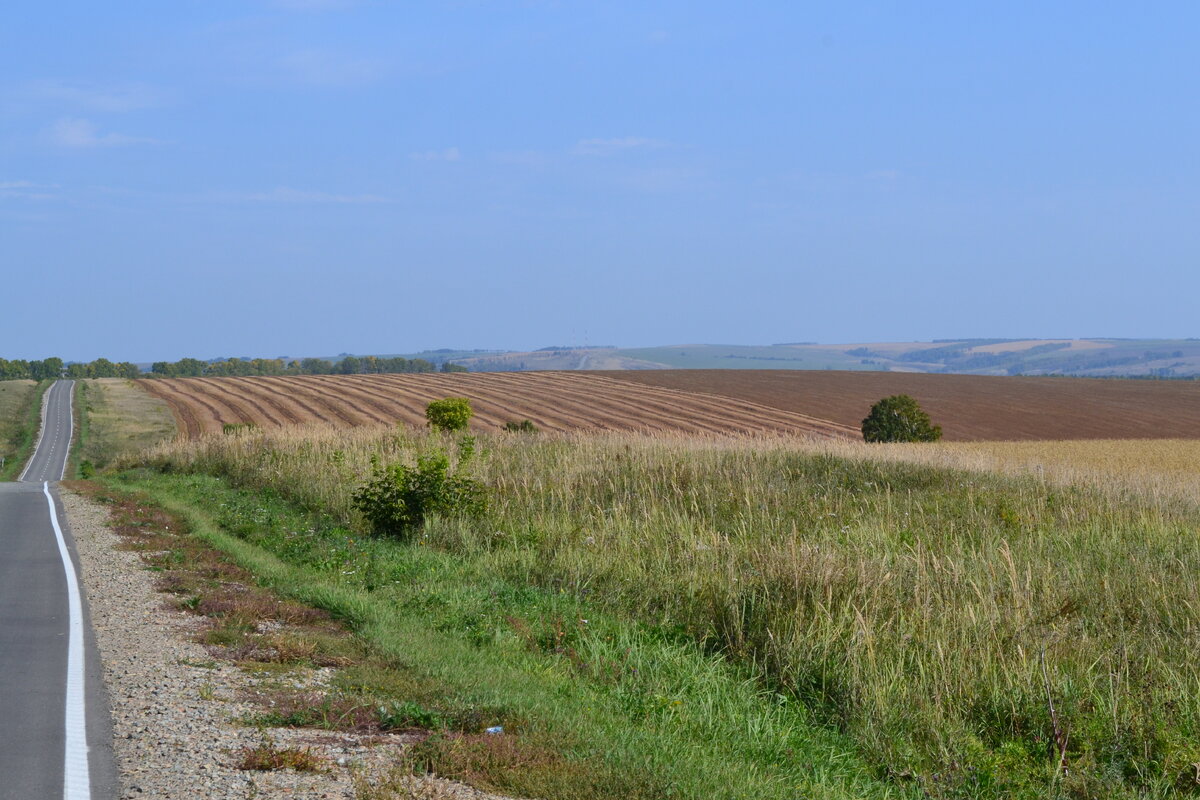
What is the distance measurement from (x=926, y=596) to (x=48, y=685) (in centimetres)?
688

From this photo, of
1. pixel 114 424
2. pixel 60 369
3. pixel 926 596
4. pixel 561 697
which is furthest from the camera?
pixel 60 369

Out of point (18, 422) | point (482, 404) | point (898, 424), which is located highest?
point (898, 424)

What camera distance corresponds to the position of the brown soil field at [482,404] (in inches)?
2349

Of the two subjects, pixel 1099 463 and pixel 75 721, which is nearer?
pixel 75 721

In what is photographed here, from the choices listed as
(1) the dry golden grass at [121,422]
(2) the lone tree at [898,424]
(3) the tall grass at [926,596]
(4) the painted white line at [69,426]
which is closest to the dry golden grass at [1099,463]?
(3) the tall grass at [926,596]

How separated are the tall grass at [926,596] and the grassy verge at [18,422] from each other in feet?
175

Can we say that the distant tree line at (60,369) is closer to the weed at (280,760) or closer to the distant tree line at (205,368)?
the distant tree line at (205,368)

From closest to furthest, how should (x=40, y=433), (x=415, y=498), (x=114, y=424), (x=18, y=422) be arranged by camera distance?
1. (x=415, y=498)
2. (x=114, y=424)
3. (x=40, y=433)
4. (x=18, y=422)

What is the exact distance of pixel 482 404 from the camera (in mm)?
69562

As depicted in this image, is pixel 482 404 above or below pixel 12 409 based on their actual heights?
above

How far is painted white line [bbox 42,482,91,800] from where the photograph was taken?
17.3 feet

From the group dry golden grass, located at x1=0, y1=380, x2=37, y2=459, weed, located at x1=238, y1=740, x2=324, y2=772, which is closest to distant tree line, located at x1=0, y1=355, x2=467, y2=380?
dry golden grass, located at x1=0, y1=380, x2=37, y2=459

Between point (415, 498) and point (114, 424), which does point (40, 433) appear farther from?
point (415, 498)

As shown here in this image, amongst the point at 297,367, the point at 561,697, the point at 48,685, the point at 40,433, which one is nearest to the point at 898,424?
the point at 561,697
